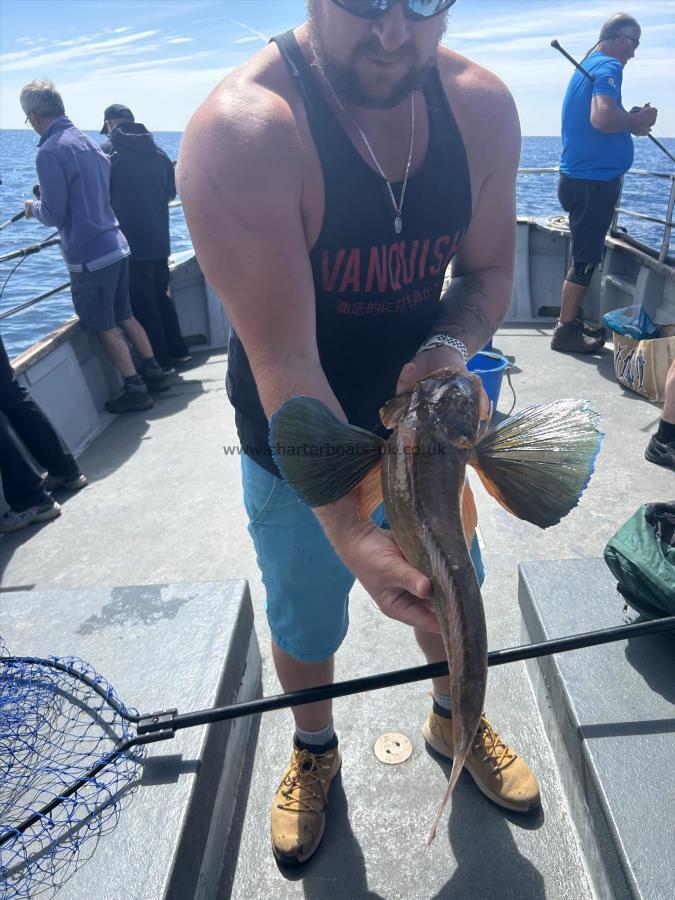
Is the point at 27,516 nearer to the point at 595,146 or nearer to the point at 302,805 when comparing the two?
the point at 302,805

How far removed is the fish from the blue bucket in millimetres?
2649

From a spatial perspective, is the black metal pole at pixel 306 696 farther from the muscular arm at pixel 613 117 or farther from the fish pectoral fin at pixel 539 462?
the muscular arm at pixel 613 117

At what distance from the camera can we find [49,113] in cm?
551

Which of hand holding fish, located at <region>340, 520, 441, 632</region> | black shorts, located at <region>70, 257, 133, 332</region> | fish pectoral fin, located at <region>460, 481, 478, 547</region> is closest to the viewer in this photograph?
hand holding fish, located at <region>340, 520, 441, 632</region>

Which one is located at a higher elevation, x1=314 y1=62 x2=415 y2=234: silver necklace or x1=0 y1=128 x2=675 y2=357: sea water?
x1=314 y1=62 x2=415 y2=234: silver necklace

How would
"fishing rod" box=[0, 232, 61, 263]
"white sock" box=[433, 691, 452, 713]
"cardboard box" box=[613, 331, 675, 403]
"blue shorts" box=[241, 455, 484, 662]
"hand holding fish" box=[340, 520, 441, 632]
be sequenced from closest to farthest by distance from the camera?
"hand holding fish" box=[340, 520, 441, 632] < "blue shorts" box=[241, 455, 484, 662] < "white sock" box=[433, 691, 452, 713] < "cardboard box" box=[613, 331, 675, 403] < "fishing rod" box=[0, 232, 61, 263]

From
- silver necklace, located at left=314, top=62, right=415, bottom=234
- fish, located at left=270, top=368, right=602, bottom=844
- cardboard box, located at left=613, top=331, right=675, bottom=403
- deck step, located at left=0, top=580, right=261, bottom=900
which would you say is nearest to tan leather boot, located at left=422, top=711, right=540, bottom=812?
deck step, located at left=0, top=580, right=261, bottom=900

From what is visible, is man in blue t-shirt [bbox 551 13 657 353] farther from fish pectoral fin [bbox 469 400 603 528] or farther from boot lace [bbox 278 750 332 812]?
boot lace [bbox 278 750 332 812]

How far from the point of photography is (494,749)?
2354 mm

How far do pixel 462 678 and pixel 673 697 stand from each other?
129 centimetres

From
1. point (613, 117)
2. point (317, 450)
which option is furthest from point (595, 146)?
point (317, 450)

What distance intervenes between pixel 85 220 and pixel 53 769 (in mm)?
4925

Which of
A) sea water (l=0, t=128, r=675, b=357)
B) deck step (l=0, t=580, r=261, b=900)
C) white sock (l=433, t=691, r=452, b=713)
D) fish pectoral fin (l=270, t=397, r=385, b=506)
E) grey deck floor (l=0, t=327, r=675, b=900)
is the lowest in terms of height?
sea water (l=0, t=128, r=675, b=357)

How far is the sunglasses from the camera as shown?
1562 millimetres
